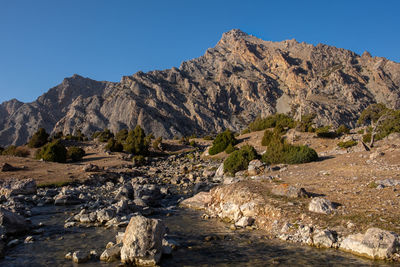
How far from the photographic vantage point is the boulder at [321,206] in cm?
1100

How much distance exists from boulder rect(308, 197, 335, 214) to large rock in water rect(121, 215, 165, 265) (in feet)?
22.3

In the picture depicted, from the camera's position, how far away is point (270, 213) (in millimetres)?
12000

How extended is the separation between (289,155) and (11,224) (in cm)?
2280

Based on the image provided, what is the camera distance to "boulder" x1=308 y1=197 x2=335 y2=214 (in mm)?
10997

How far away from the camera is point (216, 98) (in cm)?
16400

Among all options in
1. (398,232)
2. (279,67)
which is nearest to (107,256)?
(398,232)

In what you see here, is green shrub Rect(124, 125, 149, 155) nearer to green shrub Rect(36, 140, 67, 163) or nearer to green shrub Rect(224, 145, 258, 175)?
green shrub Rect(36, 140, 67, 163)

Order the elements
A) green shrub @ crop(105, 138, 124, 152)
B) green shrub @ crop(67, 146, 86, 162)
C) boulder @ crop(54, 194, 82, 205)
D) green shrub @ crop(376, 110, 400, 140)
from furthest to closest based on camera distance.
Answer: green shrub @ crop(105, 138, 124, 152) → green shrub @ crop(67, 146, 86, 162) → green shrub @ crop(376, 110, 400, 140) → boulder @ crop(54, 194, 82, 205)

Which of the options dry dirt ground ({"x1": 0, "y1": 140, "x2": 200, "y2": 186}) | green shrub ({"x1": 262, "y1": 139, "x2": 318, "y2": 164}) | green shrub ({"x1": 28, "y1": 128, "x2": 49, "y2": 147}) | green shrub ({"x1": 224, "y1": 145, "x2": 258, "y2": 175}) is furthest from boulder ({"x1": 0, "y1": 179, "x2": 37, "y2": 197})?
green shrub ({"x1": 28, "y1": 128, "x2": 49, "y2": 147})

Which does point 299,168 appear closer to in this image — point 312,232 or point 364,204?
point 364,204

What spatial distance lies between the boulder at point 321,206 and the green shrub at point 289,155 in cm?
1418

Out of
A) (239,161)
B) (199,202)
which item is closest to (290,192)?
(199,202)

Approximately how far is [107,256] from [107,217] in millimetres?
4890

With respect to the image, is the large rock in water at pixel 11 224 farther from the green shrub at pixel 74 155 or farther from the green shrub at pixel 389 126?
the green shrub at pixel 389 126
